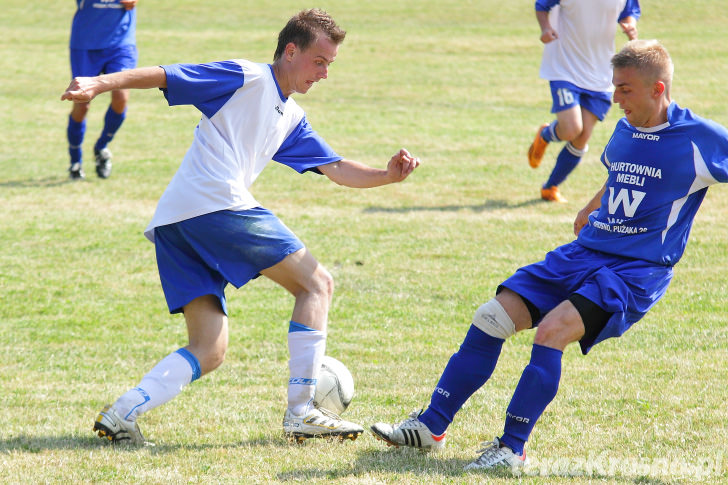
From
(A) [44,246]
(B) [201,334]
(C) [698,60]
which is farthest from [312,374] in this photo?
(C) [698,60]

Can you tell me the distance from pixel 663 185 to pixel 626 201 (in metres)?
0.16

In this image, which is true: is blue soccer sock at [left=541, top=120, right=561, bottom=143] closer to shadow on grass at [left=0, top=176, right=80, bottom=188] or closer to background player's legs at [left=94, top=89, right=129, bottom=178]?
background player's legs at [left=94, top=89, right=129, bottom=178]

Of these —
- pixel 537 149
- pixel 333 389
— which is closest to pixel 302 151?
pixel 333 389

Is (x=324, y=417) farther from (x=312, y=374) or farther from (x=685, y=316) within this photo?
(x=685, y=316)

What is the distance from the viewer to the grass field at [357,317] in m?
4.01

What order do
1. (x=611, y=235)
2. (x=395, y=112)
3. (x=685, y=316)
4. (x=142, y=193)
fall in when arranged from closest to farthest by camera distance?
(x=611, y=235) < (x=685, y=316) < (x=142, y=193) < (x=395, y=112)

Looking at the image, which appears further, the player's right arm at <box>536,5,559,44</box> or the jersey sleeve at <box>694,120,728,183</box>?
the player's right arm at <box>536,5,559,44</box>

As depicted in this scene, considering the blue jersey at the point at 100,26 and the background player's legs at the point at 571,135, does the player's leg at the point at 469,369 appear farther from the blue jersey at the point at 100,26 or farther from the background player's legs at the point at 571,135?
the blue jersey at the point at 100,26

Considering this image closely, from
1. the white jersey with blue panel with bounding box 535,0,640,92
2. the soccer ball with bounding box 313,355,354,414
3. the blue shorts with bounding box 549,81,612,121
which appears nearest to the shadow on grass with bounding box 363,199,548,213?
the blue shorts with bounding box 549,81,612,121

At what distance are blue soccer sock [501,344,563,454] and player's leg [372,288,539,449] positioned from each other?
242mm

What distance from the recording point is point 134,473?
376 cm

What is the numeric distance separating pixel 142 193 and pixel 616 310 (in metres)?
6.75

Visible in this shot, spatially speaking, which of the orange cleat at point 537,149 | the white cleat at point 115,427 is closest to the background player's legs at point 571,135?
the orange cleat at point 537,149

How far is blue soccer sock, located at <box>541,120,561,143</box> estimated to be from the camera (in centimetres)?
936
